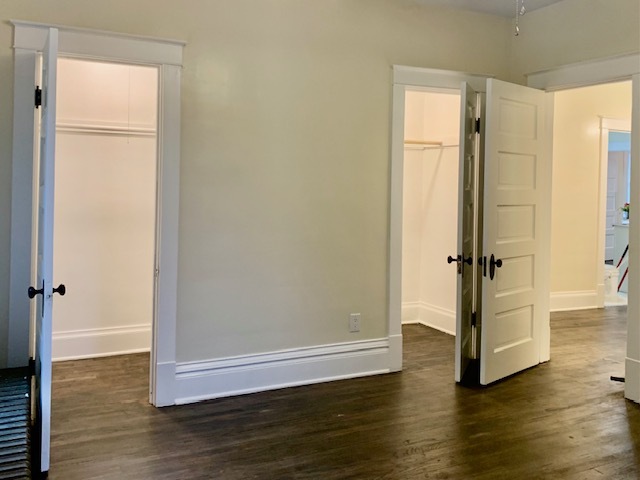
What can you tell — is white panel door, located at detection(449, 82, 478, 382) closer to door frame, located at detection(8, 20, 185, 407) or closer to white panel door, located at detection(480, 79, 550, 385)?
white panel door, located at detection(480, 79, 550, 385)

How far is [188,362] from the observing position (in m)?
3.65

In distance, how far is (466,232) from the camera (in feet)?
13.7

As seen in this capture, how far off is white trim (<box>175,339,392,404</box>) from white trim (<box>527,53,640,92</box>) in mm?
2402

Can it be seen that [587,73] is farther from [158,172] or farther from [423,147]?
[158,172]

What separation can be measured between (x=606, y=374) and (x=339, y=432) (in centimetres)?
236

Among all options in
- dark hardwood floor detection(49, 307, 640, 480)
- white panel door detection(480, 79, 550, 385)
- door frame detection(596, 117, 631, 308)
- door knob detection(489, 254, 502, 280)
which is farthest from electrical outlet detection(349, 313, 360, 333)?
door frame detection(596, 117, 631, 308)

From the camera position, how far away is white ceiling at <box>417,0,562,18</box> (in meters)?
4.28

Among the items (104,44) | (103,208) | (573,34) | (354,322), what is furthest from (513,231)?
(103,208)

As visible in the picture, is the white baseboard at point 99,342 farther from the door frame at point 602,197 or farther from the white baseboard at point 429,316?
the door frame at point 602,197

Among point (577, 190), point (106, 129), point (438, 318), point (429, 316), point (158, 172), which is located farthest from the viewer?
point (577, 190)

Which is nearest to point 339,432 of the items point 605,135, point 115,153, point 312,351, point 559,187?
point 312,351

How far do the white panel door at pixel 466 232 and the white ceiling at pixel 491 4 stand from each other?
2.42ft

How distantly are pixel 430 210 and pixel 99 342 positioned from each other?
3453mm

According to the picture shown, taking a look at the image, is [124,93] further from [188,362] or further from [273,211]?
[188,362]
